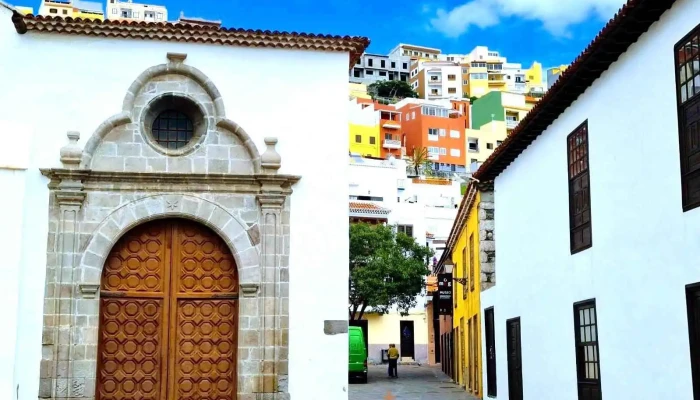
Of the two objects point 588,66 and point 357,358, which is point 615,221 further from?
point 357,358

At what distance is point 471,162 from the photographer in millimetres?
82438

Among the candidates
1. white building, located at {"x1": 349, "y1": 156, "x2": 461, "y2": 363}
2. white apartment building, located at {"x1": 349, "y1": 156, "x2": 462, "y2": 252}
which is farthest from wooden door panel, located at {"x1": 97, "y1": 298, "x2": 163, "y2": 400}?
white apartment building, located at {"x1": 349, "y1": 156, "x2": 462, "y2": 252}

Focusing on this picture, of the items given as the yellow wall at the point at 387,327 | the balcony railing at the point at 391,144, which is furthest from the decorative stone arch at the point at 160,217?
the balcony railing at the point at 391,144

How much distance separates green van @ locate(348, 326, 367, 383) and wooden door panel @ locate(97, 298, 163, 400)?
57.9ft

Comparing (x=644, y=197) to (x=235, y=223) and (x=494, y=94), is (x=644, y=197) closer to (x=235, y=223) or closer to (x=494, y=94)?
(x=235, y=223)

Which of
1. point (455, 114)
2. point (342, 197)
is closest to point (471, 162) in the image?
point (455, 114)

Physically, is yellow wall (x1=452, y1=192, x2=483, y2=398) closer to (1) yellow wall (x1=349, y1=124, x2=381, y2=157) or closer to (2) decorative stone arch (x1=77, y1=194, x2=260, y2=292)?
(2) decorative stone arch (x1=77, y1=194, x2=260, y2=292)

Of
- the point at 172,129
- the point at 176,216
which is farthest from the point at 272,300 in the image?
the point at 172,129

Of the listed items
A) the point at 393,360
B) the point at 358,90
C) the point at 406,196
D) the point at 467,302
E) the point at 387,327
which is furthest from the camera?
the point at 358,90

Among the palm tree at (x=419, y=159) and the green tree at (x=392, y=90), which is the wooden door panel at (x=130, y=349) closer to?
the palm tree at (x=419, y=159)

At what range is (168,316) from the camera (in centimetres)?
1259

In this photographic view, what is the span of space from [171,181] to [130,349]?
95.7 inches

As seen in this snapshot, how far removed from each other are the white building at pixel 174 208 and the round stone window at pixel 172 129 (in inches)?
1.3

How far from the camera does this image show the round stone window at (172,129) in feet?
43.0
